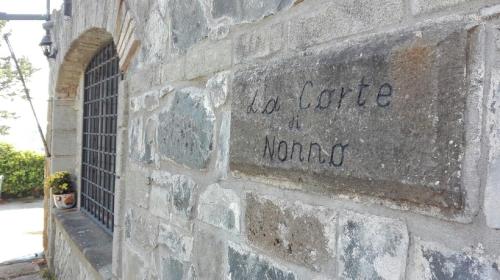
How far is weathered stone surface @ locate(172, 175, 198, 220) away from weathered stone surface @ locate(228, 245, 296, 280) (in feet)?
1.07

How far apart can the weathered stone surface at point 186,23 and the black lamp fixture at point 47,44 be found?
3950 millimetres

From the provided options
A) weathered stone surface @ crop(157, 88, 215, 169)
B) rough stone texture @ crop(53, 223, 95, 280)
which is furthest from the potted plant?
weathered stone surface @ crop(157, 88, 215, 169)

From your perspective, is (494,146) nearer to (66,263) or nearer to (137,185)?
(137,185)

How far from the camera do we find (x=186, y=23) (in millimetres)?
1753

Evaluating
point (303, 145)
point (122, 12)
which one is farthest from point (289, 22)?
point (122, 12)

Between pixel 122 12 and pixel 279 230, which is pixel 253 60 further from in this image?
pixel 122 12

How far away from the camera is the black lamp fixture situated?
17.2 feet

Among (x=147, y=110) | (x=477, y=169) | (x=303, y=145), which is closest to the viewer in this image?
(x=477, y=169)

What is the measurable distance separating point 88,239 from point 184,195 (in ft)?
8.71

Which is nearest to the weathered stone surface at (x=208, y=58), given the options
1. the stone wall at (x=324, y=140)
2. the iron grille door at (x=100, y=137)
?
the stone wall at (x=324, y=140)

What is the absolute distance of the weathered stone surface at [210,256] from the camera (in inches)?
57.5

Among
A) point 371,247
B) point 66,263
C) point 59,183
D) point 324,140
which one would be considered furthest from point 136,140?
point 59,183

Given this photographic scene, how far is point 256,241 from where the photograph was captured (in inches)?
50.3

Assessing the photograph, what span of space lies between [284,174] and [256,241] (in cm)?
29
